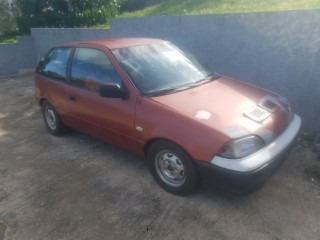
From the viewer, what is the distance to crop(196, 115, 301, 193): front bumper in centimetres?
309

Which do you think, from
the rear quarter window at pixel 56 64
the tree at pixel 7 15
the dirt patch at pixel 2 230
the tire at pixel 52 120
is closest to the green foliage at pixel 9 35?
the tree at pixel 7 15

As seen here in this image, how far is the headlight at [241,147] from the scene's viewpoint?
3141 mm

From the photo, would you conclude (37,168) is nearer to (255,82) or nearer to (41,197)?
(41,197)

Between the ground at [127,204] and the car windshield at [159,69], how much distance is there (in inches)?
46.9

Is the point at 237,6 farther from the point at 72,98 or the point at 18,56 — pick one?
the point at 18,56

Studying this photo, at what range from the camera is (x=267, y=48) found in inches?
213

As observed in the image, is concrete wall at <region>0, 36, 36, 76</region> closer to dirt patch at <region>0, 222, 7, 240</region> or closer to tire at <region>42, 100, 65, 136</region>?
tire at <region>42, 100, 65, 136</region>

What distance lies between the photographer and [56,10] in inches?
509

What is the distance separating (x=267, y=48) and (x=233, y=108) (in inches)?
90.9

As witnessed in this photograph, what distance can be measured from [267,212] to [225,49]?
3399 mm

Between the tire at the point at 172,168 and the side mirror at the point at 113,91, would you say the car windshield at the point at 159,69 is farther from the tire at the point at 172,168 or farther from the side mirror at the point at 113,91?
the tire at the point at 172,168

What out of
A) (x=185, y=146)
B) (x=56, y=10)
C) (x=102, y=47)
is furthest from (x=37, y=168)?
(x=56, y=10)

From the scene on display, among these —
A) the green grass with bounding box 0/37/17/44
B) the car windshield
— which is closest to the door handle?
the car windshield

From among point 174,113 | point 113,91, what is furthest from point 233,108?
point 113,91
